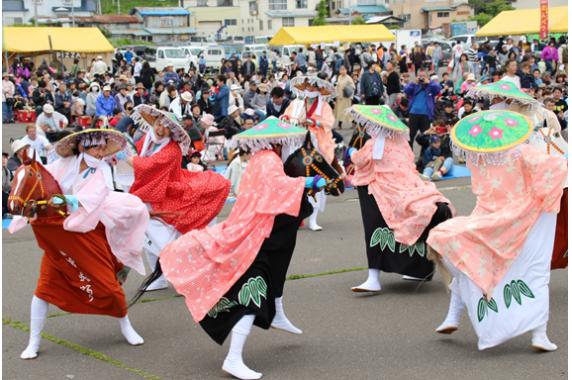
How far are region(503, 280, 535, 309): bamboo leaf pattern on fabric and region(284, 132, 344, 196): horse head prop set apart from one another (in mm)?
1317

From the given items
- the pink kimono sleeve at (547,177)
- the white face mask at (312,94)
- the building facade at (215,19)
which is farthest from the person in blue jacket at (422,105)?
the building facade at (215,19)

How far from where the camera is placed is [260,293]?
18.6 feet

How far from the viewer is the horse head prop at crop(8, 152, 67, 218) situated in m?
5.79

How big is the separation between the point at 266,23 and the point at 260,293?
77369 millimetres

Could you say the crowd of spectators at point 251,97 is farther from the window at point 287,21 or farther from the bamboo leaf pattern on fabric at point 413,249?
the window at point 287,21

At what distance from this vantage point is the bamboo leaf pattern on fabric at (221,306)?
5.61 meters

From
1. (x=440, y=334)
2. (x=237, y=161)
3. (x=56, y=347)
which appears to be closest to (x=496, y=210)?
(x=440, y=334)

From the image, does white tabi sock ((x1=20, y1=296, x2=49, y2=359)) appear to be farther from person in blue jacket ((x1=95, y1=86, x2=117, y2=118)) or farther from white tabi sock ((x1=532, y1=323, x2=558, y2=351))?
person in blue jacket ((x1=95, y1=86, x2=117, y2=118))

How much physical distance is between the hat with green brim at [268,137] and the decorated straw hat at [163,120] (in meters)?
1.71

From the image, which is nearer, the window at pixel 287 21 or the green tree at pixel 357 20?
the green tree at pixel 357 20

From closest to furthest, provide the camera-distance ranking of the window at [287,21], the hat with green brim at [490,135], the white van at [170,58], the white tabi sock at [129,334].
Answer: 1. the hat with green brim at [490,135]
2. the white tabi sock at [129,334]
3. the white van at [170,58]
4. the window at [287,21]

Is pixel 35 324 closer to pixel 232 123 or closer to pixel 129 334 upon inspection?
pixel 129 334

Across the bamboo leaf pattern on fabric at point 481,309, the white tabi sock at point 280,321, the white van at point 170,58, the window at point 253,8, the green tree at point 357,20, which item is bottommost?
the white tabi sock at point 280,321

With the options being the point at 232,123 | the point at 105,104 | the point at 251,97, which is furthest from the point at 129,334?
the point at 251,97
